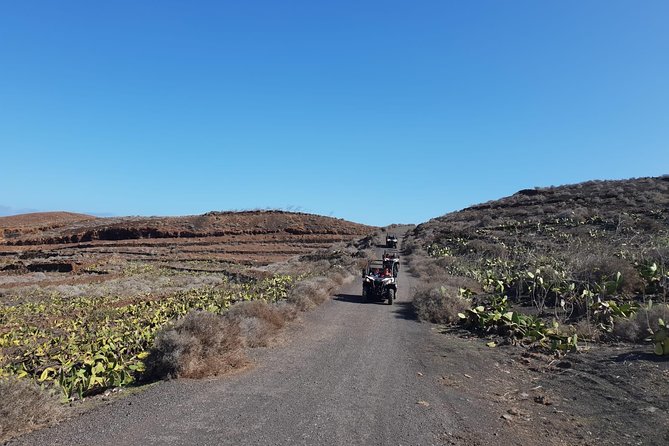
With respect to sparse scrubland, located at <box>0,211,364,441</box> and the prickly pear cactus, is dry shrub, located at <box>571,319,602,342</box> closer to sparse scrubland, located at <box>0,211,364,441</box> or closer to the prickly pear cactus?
the prickly pear cactus

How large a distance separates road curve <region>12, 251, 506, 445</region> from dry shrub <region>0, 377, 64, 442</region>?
192mm

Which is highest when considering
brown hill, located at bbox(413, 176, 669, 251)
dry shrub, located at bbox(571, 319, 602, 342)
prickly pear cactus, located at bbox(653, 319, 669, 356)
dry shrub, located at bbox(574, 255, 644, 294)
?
brown hill, located at bbox(413, 176, 669, 251)

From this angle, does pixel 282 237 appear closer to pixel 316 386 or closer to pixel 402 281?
pixel 402 281

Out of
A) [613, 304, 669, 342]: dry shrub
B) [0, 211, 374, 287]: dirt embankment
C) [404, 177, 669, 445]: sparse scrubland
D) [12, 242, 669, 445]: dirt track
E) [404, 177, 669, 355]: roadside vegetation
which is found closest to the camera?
[12, 242, 669, 445]: dirt track

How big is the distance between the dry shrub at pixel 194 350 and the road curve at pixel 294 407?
1.11 feet

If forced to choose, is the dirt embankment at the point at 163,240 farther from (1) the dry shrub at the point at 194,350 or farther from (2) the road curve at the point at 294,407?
(2) the road curve at the point at 294,407

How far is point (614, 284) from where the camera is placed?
15664 mm

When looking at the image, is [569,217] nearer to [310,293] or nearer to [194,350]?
[310,293]

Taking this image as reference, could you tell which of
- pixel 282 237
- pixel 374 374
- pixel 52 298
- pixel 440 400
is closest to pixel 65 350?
pixel 374 374

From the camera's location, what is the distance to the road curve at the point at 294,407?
6.11 meters

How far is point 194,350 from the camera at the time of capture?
29.2ft

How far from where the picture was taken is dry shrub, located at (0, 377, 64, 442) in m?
5.80

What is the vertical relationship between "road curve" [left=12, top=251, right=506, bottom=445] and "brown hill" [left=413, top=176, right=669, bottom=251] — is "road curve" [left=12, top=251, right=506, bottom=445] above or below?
below

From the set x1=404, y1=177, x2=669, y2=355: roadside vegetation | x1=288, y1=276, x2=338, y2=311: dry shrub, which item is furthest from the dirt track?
x1=288, y1=276, x2=338, y2=311: dry shrub
